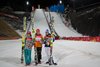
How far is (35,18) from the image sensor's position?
52781 millimetres

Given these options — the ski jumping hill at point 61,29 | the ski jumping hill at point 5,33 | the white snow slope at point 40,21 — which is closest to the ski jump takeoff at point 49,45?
the ski jumping hill at point 5,33

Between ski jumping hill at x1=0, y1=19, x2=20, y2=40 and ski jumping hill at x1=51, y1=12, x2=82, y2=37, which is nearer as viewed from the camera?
ski jumping hill at x1=0, y1=19, x2=20, y2=40

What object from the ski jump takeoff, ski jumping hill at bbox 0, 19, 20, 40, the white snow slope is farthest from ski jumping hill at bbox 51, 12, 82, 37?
the ski jump takeoff

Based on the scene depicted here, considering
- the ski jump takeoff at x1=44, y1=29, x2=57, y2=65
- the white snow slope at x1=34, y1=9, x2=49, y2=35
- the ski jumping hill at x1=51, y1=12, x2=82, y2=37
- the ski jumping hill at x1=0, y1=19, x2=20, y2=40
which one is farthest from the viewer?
the white snow slope at x1=34, y1=9, x2=49, y2=35

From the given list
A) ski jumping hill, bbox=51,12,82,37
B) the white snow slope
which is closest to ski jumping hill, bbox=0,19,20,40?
the white snow slope

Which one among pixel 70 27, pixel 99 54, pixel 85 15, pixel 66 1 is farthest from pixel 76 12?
pixel 99 54

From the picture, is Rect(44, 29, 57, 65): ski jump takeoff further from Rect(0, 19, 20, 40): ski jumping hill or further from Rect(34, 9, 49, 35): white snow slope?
Rect(34, 9, 49, 35): white snow slope

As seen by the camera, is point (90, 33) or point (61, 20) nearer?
point (90, 33)

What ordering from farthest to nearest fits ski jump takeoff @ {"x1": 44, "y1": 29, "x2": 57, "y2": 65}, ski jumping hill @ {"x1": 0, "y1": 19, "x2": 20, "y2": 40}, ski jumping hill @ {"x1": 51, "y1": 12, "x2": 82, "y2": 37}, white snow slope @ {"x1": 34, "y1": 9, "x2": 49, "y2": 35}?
white snow slope @ {"x1": 34, "y1": 9, "x2": 49, "y2": 35}
ski jumping hill @ {"x1": 51, "y1": 12, "x2": 82, "y2": 37}
ski jumping hill @ {"x1": 0, "y1": 19, "x2": 20, "y2": 40}
ski jump takeoff @ {"x1": 44, "y1": 29, "x2": 57, "y2": 65}

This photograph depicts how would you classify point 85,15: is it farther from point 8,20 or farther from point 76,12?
point 8,20

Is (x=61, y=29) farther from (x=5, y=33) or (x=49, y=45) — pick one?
(x=49, y=45)

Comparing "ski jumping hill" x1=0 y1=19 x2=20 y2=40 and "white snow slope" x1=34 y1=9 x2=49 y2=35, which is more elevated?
"white snow slope" x1=34 y1=9 x2=49 y2=35

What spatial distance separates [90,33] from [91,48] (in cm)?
1963

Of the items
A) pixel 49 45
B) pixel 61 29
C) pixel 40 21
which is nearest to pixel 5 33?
pixel 61 29
